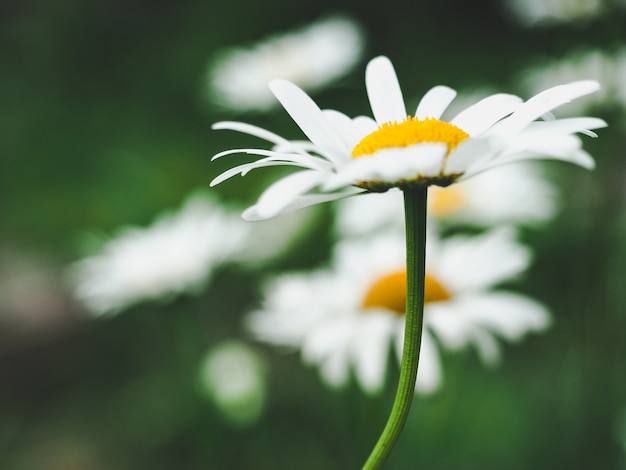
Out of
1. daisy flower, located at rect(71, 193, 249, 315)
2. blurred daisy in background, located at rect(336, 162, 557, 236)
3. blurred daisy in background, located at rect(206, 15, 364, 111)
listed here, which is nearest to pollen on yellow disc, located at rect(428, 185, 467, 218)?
blurred daisy in background, located at rect(336, 162, 557, 236)

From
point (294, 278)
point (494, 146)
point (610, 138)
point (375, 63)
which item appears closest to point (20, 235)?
point (294, 278)

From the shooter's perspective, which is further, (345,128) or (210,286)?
(210,286)

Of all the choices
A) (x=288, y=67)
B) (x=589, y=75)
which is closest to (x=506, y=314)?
(x=589, y=75)

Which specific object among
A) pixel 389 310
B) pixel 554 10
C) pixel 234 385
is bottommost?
pixel 234 385

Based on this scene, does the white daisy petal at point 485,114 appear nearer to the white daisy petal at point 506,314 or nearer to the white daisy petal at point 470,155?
the white daisy petal at point 470,155

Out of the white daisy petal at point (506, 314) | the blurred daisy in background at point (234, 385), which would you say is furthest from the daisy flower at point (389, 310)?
the blurred daisy in background at point (234, 385)

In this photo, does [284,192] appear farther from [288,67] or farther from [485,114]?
[288,67]
